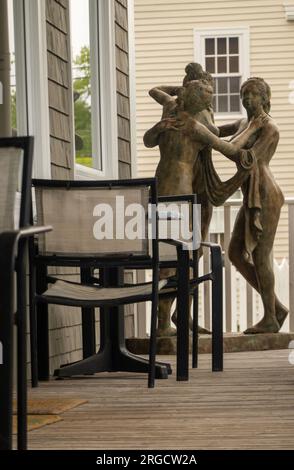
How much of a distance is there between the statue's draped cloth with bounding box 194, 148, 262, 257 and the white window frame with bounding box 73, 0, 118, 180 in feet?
1.87

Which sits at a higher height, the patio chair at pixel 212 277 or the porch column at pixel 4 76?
the porch column at pixel 4 76

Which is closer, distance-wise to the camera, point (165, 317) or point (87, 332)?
point (87, 332)

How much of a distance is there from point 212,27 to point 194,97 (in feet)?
26.8

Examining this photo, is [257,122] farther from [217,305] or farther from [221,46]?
[221,46]

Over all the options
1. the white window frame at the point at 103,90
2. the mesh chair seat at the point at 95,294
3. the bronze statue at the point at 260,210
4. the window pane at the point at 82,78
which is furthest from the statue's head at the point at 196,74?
the mesh chair seat at the point at 95,294

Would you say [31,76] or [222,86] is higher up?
[222,86]

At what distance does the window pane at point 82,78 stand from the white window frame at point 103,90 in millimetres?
60

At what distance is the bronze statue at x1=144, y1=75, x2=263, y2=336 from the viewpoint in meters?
7.20

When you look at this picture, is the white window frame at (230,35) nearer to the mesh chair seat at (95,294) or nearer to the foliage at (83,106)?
the foliage at (83,106)

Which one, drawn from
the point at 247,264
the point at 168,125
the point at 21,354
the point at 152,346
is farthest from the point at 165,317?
the point at 21,354

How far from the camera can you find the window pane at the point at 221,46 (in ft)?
50.3

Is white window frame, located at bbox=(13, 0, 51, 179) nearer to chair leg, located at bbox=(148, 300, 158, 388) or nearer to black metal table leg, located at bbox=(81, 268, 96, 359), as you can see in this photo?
black metal table leg, located at bbox=(81, 268, 96, 359)

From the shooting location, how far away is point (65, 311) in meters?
6.50

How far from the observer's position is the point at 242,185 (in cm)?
763
